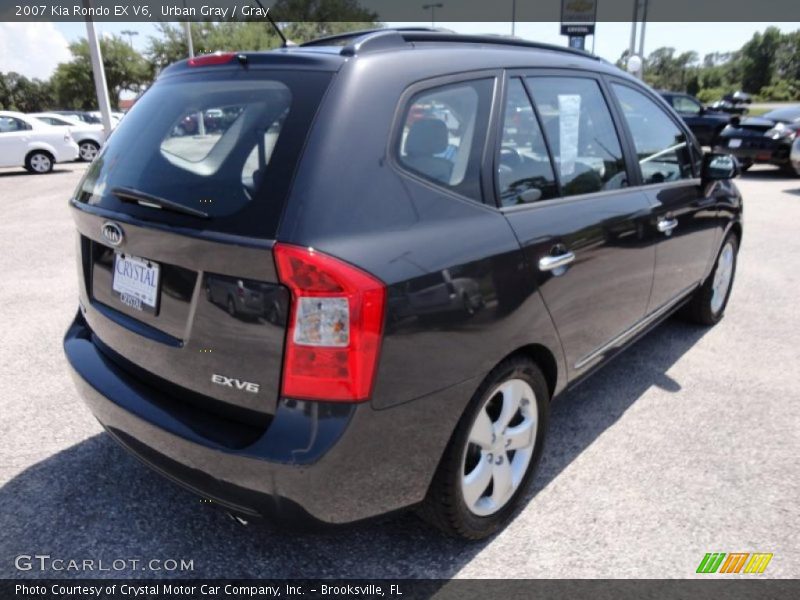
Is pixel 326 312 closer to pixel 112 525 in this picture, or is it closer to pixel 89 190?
pixel 89 190

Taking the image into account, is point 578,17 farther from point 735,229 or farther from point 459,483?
point 459,483

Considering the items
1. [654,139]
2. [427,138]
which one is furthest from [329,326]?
[654,139]

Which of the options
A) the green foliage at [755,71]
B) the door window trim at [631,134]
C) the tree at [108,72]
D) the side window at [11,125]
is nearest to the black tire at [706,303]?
the door window trim at [631,134]

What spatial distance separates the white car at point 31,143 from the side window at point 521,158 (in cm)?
1653

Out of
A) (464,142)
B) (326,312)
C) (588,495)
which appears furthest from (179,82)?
(588,495)

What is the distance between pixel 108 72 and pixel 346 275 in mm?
58400

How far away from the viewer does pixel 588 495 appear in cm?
260

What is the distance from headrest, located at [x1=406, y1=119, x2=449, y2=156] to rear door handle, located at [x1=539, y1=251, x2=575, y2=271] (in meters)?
0.59

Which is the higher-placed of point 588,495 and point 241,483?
point 241,483

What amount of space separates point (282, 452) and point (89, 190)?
4.65 ft

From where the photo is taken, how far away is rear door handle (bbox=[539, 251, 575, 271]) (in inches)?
89.6

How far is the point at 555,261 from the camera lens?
2.33m

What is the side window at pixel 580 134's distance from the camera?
256 cm

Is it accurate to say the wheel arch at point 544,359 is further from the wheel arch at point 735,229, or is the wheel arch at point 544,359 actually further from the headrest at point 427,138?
the wheel arch at point 735,229
